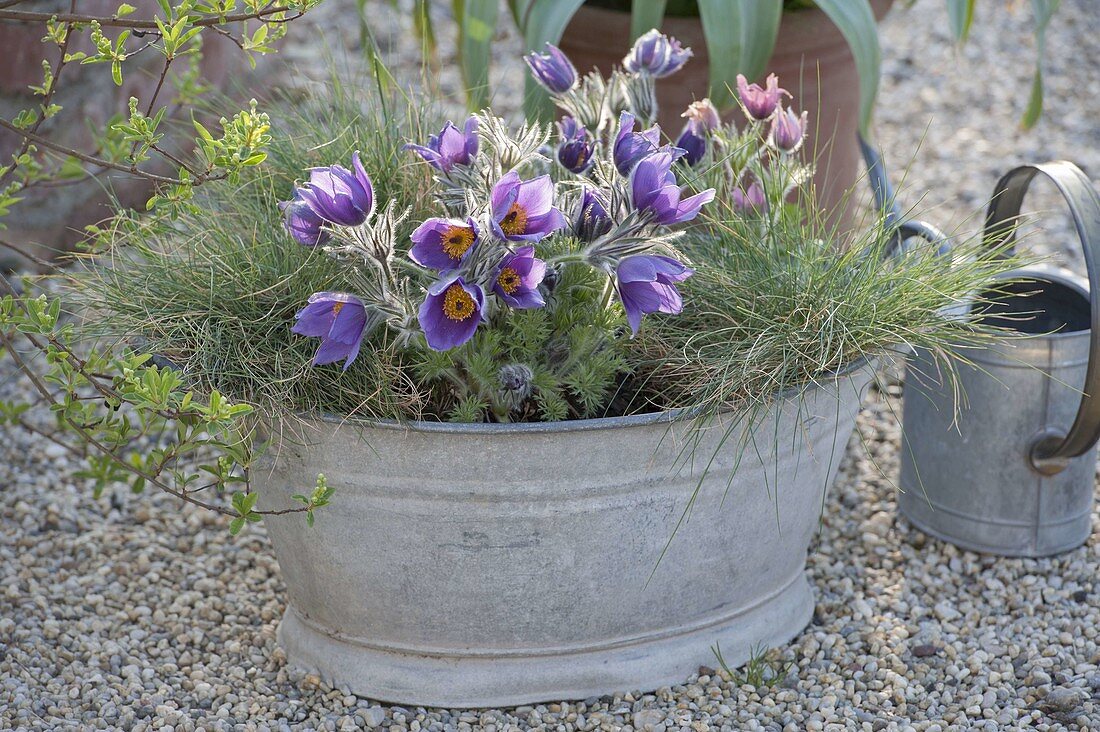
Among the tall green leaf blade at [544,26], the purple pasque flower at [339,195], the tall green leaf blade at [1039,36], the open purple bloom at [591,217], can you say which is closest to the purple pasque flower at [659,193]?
the open purple bloom at [591,217]

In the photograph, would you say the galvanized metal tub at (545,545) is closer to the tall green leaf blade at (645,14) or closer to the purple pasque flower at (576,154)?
the purple pasque flower at (576,154)

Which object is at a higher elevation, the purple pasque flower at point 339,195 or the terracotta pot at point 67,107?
the purple pasque flower at point 339,195

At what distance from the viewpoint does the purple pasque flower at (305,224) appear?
1.31 m

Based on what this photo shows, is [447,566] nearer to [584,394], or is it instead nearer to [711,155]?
[584,394]

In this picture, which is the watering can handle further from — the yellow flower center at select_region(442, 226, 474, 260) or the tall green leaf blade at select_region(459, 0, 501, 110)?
the tall green leaf blade at select_region(459, 0, 501, 110)

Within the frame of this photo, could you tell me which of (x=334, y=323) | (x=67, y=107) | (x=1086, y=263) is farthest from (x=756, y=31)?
(x=67, y=107)

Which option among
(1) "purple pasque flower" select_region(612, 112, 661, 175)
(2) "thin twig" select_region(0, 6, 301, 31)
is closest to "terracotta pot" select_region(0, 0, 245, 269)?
(2) "thin twig" select_region(0, 6, 301, 31)

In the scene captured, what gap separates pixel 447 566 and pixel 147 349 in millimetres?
466

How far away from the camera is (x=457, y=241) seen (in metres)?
1.27

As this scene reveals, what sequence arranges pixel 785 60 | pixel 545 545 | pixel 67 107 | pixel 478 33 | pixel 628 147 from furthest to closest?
pixel 67 107
pixel 785 60
pixel 478 33
pixel 545 545
pixel 628 147

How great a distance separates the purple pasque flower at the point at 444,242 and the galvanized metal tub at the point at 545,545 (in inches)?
8.4

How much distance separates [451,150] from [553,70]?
26 cm

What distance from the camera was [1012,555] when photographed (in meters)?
1.99

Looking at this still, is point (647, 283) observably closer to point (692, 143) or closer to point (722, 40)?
point (692, 143)
